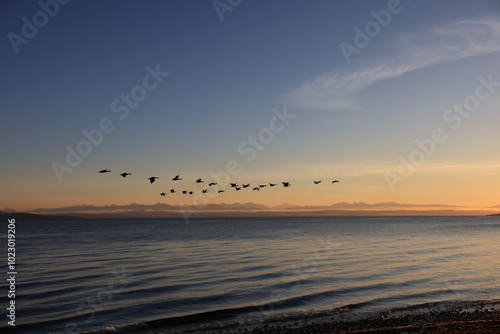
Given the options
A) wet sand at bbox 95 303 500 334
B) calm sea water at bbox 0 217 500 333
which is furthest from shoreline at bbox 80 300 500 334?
calm sea water at bbox 0 217 500 333

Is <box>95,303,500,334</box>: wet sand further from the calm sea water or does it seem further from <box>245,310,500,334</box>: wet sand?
the calm sea water

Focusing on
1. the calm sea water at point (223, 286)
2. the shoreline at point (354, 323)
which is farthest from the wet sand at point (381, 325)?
the calm sea water at point (223, 286)

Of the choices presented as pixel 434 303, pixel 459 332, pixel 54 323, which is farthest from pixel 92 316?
pixel 434 303

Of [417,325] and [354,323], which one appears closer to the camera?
[417,325]

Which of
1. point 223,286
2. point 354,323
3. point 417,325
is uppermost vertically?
point 223,286

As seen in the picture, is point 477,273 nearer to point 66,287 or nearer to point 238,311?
point 238,311

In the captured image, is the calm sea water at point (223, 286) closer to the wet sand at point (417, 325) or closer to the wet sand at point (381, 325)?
the wet sand at point (381, 325)

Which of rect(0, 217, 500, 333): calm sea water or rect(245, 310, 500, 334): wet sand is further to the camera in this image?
rect(0, 217, 500, 333): calm sea water

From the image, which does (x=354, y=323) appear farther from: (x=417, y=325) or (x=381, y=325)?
(x=417, y=325)

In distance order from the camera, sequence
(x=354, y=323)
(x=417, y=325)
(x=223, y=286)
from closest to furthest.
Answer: (x=417, y=325), (x=354, y=323), (x=223, y=286)

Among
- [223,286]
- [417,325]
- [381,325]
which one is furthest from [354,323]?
[223,286]

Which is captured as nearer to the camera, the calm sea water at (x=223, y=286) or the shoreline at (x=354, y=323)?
the shoreline at (x=354, y=323)

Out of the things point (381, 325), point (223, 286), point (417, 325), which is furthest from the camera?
point (223, 286)

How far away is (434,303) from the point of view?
993 inches
